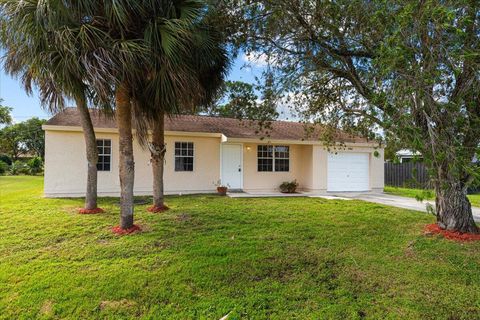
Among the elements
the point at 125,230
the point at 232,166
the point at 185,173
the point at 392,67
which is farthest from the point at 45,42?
the point at 232,166

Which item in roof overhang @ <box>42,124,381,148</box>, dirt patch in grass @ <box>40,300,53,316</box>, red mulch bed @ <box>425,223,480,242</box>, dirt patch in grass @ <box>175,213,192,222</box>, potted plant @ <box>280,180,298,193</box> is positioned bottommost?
dirt patch in grass @ <box>40,300,53,316</box>

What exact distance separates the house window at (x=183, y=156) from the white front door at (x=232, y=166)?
1.46 metres

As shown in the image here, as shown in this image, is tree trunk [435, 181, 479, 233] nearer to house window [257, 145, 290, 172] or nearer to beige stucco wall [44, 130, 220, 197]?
house window [257, 145, 290, 172]

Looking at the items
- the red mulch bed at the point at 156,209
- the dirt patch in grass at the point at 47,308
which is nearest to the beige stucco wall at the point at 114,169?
the red mulch bed at the point at 156,209

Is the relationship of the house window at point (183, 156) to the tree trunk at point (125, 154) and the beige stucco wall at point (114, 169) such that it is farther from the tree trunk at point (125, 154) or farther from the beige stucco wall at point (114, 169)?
the tree trunk at point (125, 154)

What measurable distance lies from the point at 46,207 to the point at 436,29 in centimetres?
1020

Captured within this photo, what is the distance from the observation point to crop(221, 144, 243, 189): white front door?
44.2 ft

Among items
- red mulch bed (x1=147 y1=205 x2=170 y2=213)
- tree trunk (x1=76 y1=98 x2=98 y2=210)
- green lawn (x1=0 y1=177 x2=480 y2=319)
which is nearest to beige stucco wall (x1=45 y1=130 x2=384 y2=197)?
tree trunk (x1=76 y1=98 x2=98 y2=210)

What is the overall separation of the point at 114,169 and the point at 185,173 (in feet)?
9.22

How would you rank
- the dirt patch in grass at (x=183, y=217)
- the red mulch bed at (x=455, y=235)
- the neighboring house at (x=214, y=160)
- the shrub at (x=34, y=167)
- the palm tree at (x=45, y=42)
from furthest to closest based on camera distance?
the shrub at (x=34, y=167)
the neighboring house at (x=214, y=160)
the dirt patch in grass at (x=183, y=217)
the red mulch bed at (x=455, y=235)
the palm tree at (x=45, y=42)

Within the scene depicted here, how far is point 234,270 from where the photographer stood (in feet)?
14.9

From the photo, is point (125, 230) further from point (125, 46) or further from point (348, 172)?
point (348, 172)

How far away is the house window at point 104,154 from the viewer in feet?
38.7

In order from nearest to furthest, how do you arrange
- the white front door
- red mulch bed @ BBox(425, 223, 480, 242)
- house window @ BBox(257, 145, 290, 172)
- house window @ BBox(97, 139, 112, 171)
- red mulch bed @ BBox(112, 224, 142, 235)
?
1. red mulch bed @ BBox(425, 223, 480, 242)
2. red mulch bed @ BBox(112, 224, 142, 235)
3. house window @ BBox(97, 139, 112, 171)
4. the white front door
5. house window @ BBox(257, 145, 290, 172)
